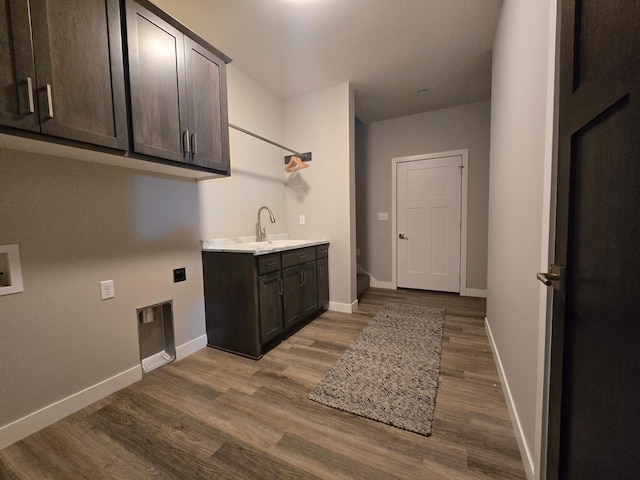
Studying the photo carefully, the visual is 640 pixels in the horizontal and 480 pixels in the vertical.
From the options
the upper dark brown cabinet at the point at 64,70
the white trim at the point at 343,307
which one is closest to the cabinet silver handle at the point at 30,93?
the upper dark brown cabinet at the point at 64,70

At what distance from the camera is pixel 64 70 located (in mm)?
1168

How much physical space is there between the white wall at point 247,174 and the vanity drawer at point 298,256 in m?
0.63

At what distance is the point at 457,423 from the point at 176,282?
2130 millimetres

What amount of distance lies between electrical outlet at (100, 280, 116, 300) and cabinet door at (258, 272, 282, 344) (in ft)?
3.14

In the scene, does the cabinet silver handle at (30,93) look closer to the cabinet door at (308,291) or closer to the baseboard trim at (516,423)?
the cabinet door at (308,291)

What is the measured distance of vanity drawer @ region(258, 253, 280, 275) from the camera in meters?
2.11

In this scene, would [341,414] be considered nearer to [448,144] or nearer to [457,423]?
[457,423]

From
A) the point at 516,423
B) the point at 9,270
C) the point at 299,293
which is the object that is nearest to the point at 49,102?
the point at 9,270

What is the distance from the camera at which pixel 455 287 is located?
3846 mm

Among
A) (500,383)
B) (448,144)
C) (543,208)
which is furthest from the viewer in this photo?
(448,144)

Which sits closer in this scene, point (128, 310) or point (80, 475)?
point (80, 475)

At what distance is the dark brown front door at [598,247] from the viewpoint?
20.2 inches

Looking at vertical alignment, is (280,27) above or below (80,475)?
above

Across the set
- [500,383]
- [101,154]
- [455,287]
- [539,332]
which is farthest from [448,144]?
[101,154]
